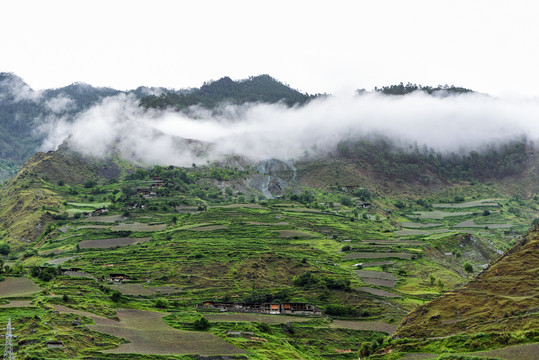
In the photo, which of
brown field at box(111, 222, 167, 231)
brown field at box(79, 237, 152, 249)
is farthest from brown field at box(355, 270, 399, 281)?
brown field at box(111, 222, 167, 231)

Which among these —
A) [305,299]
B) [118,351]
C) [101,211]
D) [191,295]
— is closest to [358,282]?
[305,299]

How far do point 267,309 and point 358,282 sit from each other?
2307 cm

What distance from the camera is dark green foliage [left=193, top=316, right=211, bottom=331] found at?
323ft

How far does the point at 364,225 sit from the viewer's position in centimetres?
19512

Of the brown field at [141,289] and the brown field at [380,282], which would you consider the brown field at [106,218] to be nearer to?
the brown field at [141,289]

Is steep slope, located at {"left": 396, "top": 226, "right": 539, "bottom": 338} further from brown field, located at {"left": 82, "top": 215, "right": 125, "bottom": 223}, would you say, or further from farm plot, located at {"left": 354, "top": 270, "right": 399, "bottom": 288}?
brown field, located at {"left": 82, "top": 215, "right": 125, "bottom": 223}

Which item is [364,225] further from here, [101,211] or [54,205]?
[54,205]

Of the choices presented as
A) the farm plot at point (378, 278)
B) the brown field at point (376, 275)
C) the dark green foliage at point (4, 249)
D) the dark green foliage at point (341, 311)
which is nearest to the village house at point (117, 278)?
the dark green foliage at point (341, 311)

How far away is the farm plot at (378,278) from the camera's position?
12906 centimetres

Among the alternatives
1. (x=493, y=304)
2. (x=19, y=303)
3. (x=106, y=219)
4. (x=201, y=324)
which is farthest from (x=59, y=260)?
(x=493, y=304)

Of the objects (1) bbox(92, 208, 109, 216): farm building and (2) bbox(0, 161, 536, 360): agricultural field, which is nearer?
(2) bbox(0, 161, 536, 360): agricultural field

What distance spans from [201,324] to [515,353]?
5116 centimetres

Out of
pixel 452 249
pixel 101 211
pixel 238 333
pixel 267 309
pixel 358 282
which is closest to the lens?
pixel 238 333

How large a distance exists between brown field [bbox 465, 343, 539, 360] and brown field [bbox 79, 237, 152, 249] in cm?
10809
